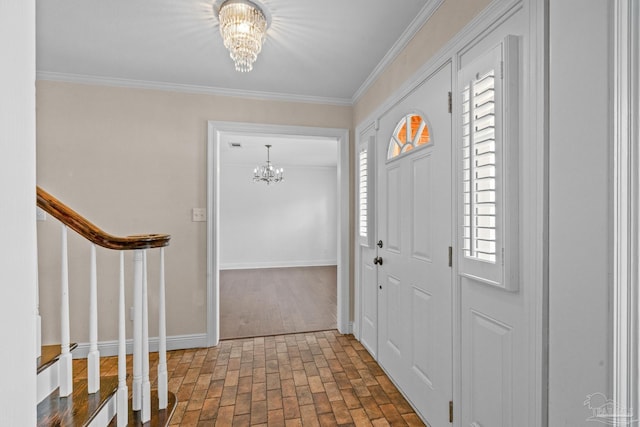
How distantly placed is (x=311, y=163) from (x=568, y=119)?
6.52 m

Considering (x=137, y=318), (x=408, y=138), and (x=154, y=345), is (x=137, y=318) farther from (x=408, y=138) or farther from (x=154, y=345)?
(x=408, y=138)

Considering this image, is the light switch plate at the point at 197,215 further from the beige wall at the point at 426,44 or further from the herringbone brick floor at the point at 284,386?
the beige wall at the point at 426,44

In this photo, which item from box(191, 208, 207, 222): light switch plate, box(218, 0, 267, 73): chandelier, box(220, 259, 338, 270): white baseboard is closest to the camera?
box(218, 0, 267, 73): chandelier

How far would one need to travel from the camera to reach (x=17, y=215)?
39 cm

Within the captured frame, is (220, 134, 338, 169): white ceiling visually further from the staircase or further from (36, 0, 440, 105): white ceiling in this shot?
the staircase

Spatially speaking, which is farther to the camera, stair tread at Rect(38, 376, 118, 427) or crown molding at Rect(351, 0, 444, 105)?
crown molding at Rect(351, 0, 444, 105)

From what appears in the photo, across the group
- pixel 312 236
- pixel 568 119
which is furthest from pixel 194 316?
pixel 312 236

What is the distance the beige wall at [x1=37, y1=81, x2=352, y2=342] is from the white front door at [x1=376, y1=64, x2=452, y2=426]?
1.64 meters

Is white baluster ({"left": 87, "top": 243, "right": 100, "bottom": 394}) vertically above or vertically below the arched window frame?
below

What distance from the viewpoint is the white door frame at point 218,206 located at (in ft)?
9.89

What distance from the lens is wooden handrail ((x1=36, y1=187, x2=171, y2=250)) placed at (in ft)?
4.66

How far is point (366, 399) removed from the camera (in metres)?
2.12

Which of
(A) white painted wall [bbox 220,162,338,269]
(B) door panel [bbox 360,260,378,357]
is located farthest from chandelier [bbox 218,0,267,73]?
(A) white painted wall [bbox 220,162,338,269]

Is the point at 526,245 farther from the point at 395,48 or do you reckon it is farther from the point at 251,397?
the point at 251,397
